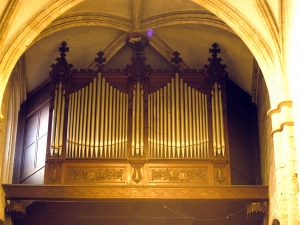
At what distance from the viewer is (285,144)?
11.8m

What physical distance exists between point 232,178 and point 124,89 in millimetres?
3010

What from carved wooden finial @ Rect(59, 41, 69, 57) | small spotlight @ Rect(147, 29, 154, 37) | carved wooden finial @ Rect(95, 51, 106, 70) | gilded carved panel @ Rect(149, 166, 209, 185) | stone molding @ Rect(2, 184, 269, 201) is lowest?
stone molding @ Rect(2, 184, 269, 201)

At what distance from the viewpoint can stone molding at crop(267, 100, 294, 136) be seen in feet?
39.0

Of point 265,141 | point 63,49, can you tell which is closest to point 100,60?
point 63,49

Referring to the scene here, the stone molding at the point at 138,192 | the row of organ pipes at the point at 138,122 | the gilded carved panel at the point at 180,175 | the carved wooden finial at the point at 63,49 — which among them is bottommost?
the stone molding at the point at 138,192

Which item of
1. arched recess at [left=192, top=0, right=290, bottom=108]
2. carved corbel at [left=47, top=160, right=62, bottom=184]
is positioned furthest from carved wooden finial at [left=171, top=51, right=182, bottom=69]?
carved corbel at [left=47, top=160, right=62, bottom=184]

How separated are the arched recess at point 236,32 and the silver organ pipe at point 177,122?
2.40m

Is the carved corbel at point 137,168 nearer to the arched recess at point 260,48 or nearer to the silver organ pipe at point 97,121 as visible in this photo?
the silver organ pipe at point 97,121

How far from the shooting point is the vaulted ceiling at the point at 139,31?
15.6m

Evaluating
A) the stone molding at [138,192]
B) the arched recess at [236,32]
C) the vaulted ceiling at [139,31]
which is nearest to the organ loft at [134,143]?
the stone molding at [138,192]

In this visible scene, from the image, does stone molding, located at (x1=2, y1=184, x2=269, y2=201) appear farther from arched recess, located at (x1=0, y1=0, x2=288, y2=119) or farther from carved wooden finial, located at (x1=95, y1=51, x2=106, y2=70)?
carved wooden finial, located at (x1=95, y1=51, x2=106, y2=70)

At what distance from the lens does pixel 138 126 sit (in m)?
15.0

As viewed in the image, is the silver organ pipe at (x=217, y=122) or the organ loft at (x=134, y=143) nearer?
the organ loft at (x=134, y=143)

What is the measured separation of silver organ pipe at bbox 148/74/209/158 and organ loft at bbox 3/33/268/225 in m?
0.02
